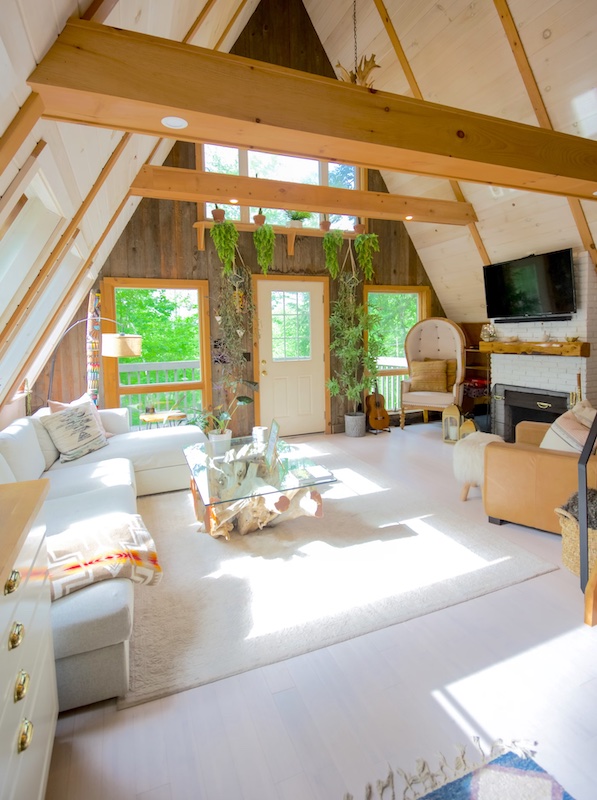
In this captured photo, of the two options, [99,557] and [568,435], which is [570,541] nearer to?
[568,435]

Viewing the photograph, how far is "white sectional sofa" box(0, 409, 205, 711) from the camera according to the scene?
167cm

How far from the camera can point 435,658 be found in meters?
1.93

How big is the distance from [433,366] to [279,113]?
483cm

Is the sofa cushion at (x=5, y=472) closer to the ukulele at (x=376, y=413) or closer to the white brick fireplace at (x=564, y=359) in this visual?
the ukulele at (x=376, y=413)

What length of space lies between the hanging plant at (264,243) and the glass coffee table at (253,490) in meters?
2.87

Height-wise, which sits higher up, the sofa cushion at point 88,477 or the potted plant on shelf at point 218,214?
the potted plant on shelf at point 218,214

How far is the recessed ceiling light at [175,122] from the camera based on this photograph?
1.86 metres

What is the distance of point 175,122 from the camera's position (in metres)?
1.89

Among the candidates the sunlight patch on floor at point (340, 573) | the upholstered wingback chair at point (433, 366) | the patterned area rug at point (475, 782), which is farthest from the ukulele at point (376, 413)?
the patterned area rug at point (475, 782)

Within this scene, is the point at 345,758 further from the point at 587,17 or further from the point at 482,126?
the point at 587,17

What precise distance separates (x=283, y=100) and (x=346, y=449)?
3.97 meters

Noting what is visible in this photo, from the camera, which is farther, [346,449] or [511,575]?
[346,449]

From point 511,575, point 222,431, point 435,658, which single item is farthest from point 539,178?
point 222,431

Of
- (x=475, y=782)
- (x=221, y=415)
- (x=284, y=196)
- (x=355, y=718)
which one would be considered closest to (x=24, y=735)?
(x=355, y=718)
